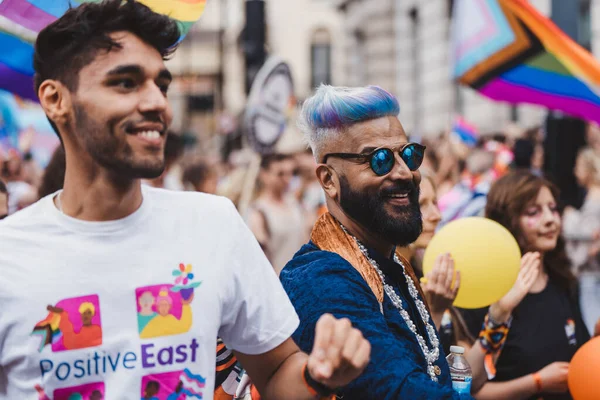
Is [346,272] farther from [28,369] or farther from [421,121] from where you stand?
[421,121]

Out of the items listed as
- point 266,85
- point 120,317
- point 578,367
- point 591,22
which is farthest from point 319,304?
point 591,22

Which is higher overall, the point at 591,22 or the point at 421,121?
the point at 591,22

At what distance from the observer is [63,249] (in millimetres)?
2219

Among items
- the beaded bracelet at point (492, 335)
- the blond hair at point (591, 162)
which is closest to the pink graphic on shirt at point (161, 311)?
the beaded bracelet at point (492, 335)

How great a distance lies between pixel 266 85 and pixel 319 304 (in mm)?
6689

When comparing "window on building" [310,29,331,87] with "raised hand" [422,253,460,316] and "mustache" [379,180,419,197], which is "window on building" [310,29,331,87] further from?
"mustache" [379,180,419,197]

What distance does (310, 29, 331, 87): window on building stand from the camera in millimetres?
53938

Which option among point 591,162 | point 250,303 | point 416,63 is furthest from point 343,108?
point 416,63

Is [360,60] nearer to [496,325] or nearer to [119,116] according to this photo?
[496,325]

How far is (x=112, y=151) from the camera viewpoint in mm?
2227

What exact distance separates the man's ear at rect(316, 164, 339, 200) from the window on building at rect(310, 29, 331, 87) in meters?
51.1

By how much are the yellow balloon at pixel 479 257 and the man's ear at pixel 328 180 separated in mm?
815

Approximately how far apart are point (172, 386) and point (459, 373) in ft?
4.60

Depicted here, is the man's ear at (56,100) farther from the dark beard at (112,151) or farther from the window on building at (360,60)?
the window on building at (360,60)
